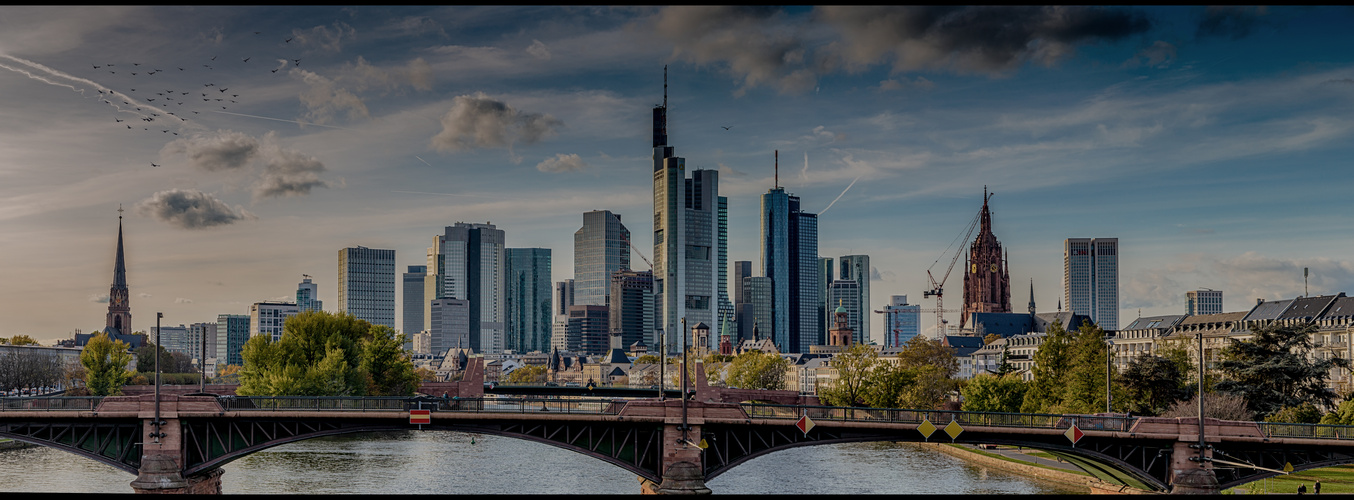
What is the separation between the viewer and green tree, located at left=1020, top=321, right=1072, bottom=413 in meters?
119

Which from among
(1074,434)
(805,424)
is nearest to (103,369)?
(805,424)

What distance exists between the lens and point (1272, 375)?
11081 cm

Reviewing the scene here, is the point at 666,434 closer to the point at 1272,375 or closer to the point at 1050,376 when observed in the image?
the point at 1050,376

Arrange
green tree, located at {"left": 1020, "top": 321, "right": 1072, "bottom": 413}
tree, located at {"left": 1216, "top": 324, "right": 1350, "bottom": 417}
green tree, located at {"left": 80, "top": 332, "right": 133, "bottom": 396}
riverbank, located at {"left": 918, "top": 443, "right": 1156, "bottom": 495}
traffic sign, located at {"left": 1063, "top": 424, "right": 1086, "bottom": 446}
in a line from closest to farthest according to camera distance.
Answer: traffic sign, located at {"left": 1063, "top": 424, "right": 1086, "bottom": 446}
riverbank, located at {"left": 918, "top": 443, "right": 1156, "bottom": 495}
tree, located at {"left": 1216, "top": 324, "right": 1350, "bottom": 417}
green tree, located at {"left": 1020, "top": 321, "right": 1072, "bottom": 413}
green tree, located at {"left": 80, "top": 332, "right": 133, "bottom": 396}

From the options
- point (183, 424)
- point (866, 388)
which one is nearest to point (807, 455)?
point (866, 388)

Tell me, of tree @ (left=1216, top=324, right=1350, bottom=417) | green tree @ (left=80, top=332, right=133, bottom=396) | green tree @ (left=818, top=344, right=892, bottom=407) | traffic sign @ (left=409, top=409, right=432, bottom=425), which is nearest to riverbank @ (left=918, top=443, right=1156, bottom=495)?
green tree @ (left=818, top=344, right=892, bottom=407)

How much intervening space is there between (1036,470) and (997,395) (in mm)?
38519

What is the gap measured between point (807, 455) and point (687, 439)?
56190 millimetres

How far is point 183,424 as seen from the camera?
76312 millimetres

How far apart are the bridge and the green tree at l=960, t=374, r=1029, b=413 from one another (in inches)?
2510

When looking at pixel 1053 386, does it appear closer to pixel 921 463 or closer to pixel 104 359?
pixel 921 463

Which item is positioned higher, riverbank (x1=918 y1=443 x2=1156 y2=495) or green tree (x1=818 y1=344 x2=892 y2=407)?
green tree (x1=818 y1=344 x2=892 y2=407)

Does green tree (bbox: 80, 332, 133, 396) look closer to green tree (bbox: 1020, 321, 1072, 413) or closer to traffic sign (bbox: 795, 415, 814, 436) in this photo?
green tree (bbox: 1020, 321, 1072, 413)

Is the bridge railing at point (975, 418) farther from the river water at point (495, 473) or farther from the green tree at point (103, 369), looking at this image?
the green tree at point (103, 369)
